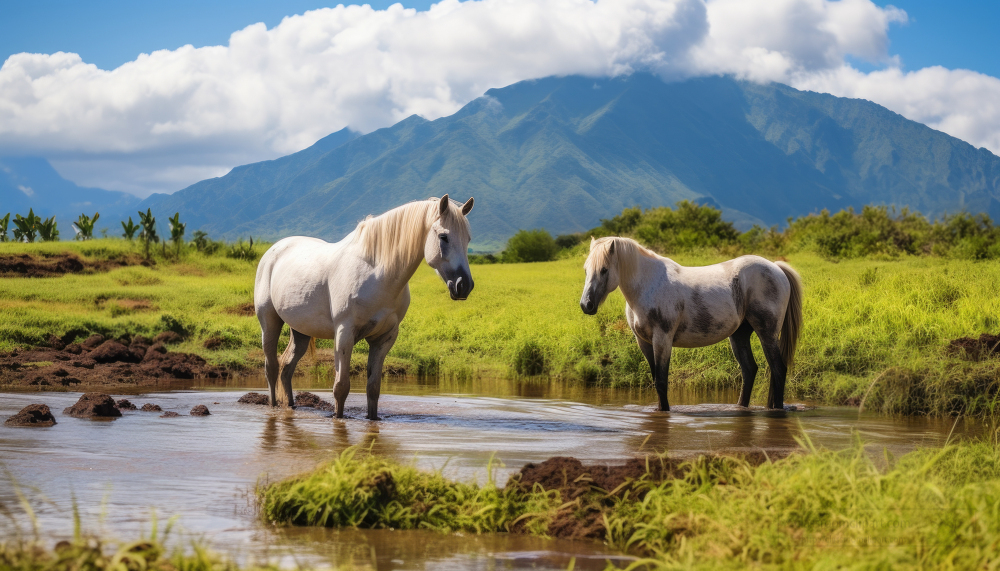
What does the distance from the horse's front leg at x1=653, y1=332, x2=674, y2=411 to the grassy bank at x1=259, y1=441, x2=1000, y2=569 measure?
4.38 meters

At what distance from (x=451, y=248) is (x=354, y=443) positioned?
2.13m

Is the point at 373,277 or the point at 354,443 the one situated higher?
the point at 373,277

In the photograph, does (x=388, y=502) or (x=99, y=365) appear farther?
(x=99, y=365)

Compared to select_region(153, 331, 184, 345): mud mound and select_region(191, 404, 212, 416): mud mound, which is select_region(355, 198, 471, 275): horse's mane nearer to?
select_region(191, 404, 212, 416): mud mound

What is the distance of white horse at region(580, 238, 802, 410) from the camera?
31.3ft

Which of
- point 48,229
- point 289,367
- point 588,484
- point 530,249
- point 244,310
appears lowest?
point 588,484

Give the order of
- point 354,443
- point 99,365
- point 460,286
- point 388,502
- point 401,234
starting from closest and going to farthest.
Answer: point 388,502 < point 354,443 < point 460,286 < point 401,234 < point 99,365

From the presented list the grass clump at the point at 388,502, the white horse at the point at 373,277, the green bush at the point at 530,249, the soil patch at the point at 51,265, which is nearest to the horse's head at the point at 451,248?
the white horse at the point at 373,277

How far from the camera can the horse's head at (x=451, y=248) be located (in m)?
7.72

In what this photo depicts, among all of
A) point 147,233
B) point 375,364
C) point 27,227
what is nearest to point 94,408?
point 375,364

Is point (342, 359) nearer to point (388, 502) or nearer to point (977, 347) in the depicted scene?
point (388, 502)

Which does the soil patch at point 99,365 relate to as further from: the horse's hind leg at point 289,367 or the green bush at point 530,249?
the green bush at point 530,249

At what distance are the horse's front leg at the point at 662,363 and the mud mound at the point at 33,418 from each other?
6257 millimetres

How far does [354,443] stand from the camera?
670 centimetres
